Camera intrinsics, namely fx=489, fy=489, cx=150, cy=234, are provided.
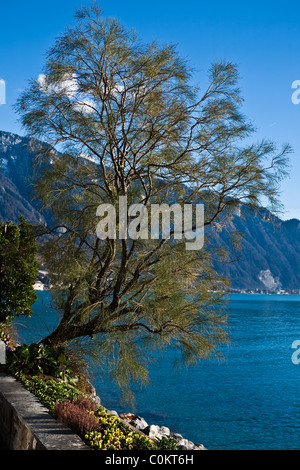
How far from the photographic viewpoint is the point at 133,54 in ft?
30.4

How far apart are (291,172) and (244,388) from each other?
16.0 m

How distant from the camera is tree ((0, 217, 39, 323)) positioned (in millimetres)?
10266

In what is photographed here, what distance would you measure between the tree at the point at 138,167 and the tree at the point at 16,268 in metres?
0.58

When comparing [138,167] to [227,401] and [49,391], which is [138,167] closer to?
[49,391]

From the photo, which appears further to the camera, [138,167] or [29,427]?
[138,167]

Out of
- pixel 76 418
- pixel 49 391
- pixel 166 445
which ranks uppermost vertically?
pixel 76 418

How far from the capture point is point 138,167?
9.67 metres

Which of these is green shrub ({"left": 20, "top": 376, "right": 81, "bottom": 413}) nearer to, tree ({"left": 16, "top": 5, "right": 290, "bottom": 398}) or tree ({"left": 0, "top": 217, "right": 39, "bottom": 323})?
tree ({"left": 16, "top": 5, "right": 290, "bottom": 398})

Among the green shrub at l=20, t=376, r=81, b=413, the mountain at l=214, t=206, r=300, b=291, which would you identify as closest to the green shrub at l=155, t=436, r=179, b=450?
the green shrub at l=20, t=376, r=81, b=413

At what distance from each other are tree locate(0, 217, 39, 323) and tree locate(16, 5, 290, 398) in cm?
58

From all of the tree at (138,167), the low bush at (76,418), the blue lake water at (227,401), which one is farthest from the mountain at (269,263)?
the low bush at (76,418)

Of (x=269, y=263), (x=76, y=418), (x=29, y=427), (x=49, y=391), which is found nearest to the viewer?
(x=29, y=427)

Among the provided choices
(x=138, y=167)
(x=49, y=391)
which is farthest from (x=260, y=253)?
(x=49, y=391)

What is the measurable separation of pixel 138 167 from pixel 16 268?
3530 mm
